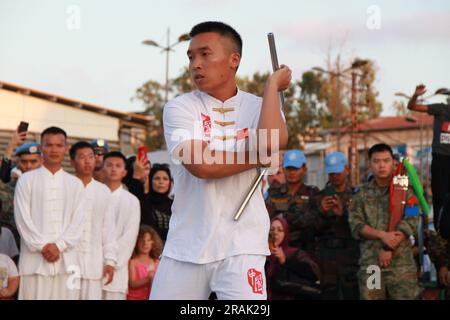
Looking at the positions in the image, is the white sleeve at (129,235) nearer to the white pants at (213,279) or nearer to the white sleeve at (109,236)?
the white sleeve at (109,236)

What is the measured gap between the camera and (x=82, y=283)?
9.59 meters

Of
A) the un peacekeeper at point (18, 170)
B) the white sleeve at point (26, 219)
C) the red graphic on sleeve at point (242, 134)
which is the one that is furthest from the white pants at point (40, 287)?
the red graphic on sleeve at point (242, 134)

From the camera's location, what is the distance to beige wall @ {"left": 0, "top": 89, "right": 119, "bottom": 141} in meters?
35.2

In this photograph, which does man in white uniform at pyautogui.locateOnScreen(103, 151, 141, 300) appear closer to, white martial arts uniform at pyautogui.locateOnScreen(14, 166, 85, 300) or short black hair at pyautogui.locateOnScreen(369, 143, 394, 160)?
white martial arts uniform at pyautogui.locateOnScreen(14, 166, 85, 300)

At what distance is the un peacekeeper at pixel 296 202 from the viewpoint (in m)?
10.1

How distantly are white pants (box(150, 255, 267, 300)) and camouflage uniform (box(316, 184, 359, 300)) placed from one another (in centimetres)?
534

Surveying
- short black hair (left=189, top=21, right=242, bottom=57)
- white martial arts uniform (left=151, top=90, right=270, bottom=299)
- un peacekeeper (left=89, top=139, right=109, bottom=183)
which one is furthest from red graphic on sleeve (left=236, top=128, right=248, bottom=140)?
un peacekeeper (left=89, top=139, right=109, bottom=183)

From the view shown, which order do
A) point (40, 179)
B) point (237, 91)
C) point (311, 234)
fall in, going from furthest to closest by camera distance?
point (311, 234)
point (40, 179)
point (237, 91)

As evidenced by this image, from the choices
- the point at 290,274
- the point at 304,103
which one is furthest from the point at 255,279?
the point at 304,103

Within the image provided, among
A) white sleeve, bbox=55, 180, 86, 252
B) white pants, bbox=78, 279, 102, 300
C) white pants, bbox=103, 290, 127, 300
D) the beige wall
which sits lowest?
white pants, bbox=103, 290, 127, 300
